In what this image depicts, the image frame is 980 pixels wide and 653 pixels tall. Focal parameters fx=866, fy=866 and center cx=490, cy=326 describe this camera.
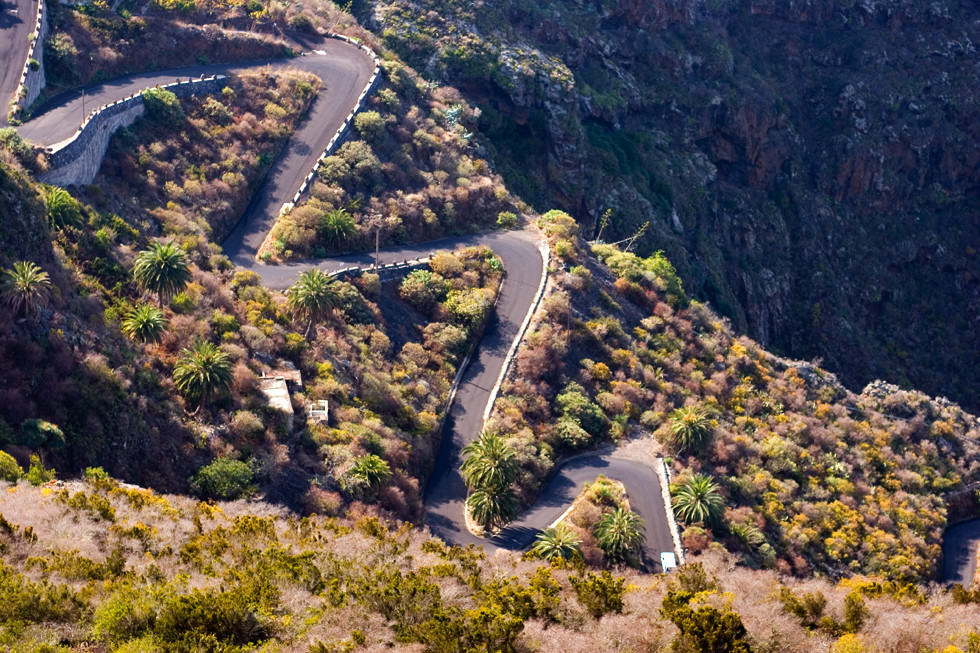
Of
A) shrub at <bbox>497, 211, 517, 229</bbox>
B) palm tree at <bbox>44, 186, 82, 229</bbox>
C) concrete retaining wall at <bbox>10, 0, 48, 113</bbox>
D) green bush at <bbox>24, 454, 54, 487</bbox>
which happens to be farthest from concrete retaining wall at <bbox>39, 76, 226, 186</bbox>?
shrub at <bbox>497, 211, 517, 229</bbox>

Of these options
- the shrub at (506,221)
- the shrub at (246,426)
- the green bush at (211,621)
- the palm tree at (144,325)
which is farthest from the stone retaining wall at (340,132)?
the green bush at (211,621)

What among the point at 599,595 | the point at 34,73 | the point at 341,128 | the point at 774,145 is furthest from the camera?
the point at 774,145

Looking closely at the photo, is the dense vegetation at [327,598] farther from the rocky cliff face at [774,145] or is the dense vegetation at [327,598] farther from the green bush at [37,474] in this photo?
the rocky cliff face at [774,145]

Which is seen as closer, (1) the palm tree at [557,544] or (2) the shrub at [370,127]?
(1) the palm tree at [557,544]

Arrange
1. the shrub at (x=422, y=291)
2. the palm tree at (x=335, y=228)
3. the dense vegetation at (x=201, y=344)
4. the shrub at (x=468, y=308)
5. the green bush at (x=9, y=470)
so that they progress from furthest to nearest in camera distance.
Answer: the palm tree at (x=335, y=228) → the shrub at (x=422, y=291) → the shrub at (x=468, y=308) → the dense vegetation at (x=201, y=344) → the green bush at (x=9, y=470)

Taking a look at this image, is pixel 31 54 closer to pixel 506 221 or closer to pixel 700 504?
pixel 506 221

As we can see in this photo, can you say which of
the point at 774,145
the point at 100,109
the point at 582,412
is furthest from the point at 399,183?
the point at 774,145

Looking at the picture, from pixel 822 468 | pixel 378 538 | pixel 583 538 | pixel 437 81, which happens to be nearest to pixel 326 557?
pixel 378 538
